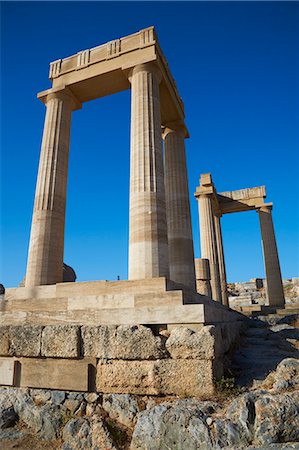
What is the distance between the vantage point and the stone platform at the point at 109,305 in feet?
22.8

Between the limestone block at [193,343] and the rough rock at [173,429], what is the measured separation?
3.00ft

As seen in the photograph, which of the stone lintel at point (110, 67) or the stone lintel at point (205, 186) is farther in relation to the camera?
the stone lintel at point (205, 186)

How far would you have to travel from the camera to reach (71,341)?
7.05 meters

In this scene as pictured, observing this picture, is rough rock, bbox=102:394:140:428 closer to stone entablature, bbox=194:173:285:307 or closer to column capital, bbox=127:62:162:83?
column capital, bbox=127:62:162:83

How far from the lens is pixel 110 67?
479 inches

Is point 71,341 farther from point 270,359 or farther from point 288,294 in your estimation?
point 288,294

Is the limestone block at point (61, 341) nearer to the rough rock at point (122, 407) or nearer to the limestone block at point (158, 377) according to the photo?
the limestone block at point (158, 377)

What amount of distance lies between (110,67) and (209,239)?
51.7 ft

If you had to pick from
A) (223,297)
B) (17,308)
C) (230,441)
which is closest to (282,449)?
(230,441)

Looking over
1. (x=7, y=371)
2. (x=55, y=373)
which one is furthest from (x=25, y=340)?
(x=55, y=373)

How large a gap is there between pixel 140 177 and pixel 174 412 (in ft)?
22.6

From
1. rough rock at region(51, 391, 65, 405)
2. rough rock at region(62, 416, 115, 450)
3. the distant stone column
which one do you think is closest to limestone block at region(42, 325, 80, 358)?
rough rock at region(51, 391, 65, 405)

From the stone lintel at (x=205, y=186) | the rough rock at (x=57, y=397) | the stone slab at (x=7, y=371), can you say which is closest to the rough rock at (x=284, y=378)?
the rough rock at (x=57, y=397)

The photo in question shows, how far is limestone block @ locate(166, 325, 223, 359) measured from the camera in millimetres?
6016
